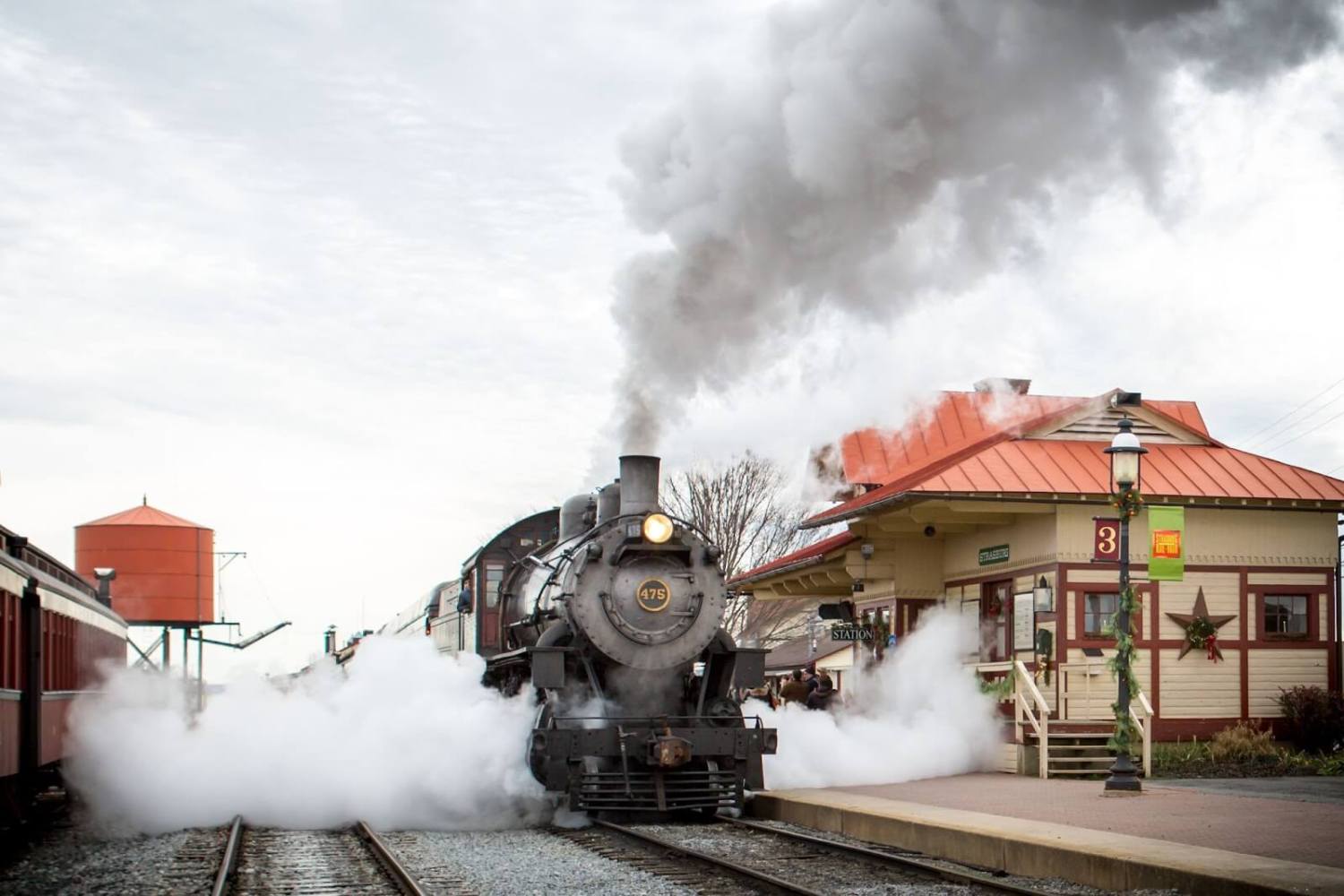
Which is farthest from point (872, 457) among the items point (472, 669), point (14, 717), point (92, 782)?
point (14, 717)

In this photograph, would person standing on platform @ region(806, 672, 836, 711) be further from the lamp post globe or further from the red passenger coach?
the red passenger coach

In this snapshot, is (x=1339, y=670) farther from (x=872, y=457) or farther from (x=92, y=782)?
(x=92, y=782)

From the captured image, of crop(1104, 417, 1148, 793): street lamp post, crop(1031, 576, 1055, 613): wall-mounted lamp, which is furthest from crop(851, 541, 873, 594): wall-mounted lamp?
crop(1104, 417, 1148, 793): street lamp post

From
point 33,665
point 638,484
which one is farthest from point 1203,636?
point 33,665

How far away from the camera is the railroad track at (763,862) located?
33.1 ft

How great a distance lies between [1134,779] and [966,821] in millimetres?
3479

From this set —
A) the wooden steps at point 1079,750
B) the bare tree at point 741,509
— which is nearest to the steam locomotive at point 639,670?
the wooden steps at point 1079,750

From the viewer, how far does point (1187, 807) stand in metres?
13.6

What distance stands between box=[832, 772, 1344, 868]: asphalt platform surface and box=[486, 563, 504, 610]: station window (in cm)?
487

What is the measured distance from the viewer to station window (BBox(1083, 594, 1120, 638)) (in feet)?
64.7

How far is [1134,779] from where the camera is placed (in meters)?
15.0

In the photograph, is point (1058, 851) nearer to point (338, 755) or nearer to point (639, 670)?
point (639, 670)

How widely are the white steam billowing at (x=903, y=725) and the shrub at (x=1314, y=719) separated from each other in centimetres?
376

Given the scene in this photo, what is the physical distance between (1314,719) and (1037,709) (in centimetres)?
356
